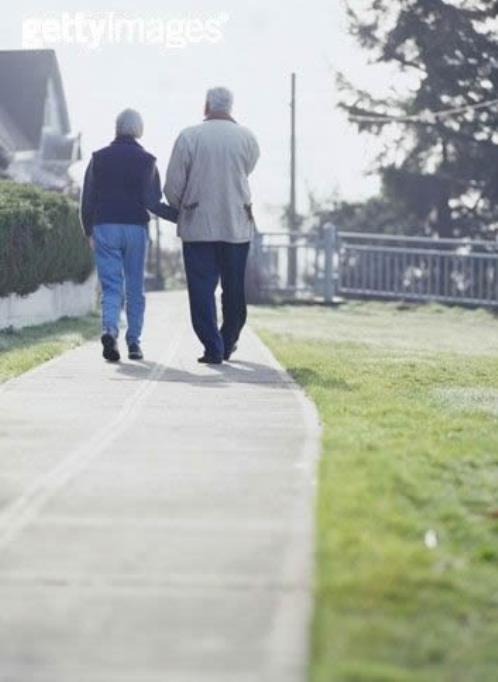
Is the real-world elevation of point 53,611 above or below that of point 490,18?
below

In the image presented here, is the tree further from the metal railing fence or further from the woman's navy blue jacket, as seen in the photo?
the woman's navy blue jacket

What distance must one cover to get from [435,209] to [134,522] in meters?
35.7

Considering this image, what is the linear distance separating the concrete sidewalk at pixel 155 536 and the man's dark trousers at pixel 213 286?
252cm

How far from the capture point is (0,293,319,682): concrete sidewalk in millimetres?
3945

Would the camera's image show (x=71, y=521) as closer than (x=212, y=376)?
Yes

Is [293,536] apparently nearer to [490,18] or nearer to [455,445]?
[455,445]

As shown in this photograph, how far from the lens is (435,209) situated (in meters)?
40.7

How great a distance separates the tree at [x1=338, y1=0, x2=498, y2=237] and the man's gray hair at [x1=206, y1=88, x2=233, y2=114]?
2713cm

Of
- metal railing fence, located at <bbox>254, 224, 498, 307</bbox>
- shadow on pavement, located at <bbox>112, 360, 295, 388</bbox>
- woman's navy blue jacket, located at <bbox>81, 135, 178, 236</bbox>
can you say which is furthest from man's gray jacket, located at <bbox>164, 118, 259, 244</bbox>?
metal railing fence, located at <bbox>254, 224, 498, 307</bbox>

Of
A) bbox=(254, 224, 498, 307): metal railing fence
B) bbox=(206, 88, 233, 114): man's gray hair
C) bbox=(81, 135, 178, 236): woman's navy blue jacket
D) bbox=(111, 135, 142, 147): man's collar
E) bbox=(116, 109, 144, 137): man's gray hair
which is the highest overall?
bbox=(206, 88, 233, 114): man's gray hair

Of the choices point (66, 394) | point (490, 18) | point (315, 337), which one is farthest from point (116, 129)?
point (490, 18)

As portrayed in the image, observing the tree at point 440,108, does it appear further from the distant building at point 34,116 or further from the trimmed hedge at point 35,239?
the trimmed hedge at point 35,239

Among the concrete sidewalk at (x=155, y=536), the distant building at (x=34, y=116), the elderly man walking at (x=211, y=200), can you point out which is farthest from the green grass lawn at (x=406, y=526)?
the distant building at (x=34, y=116)

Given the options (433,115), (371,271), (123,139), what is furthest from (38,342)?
(433,115)
